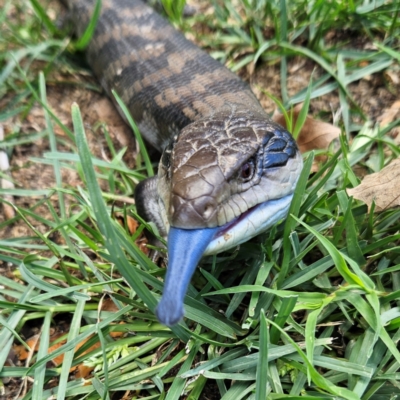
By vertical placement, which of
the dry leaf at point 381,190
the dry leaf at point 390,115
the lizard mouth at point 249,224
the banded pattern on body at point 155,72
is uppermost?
the banded pattern on body at point 155,72

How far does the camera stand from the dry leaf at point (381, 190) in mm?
2443

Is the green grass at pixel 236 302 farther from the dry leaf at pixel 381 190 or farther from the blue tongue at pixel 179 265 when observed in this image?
the blue tongue at pixel 179 265

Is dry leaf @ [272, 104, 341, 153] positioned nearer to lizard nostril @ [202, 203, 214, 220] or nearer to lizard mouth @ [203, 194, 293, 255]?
lizard mouth @ [203, 194, 293, 255]

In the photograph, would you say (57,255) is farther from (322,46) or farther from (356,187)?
(322,46)

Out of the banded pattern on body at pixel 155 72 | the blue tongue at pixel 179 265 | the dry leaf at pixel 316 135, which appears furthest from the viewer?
the banded pattern on body at pixel 155 72

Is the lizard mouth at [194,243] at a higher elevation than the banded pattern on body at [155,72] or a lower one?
lower

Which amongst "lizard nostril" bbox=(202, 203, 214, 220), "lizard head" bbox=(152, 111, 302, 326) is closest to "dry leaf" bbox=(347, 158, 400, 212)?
"lizard head" bbox=(152, 111, 302, 326)

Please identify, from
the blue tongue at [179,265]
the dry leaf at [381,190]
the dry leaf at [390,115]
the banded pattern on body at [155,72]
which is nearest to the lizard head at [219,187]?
the blue tongue at [179,265]

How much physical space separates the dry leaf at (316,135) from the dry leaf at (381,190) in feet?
2.16

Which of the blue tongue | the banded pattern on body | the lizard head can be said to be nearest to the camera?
the blue tongue

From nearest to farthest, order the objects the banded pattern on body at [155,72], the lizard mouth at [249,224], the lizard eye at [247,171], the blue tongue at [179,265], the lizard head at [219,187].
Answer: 1. the blue tongue at [179,265]
2. the lizard head at [219,187]
3. the lizard mouth at [249,224]
4. the lizard eye at [247,171]
5. the banded pattern on body at [155,72]

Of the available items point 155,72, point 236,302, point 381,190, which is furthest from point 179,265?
point 155,72

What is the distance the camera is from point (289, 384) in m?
2.12

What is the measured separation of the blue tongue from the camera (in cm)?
163
